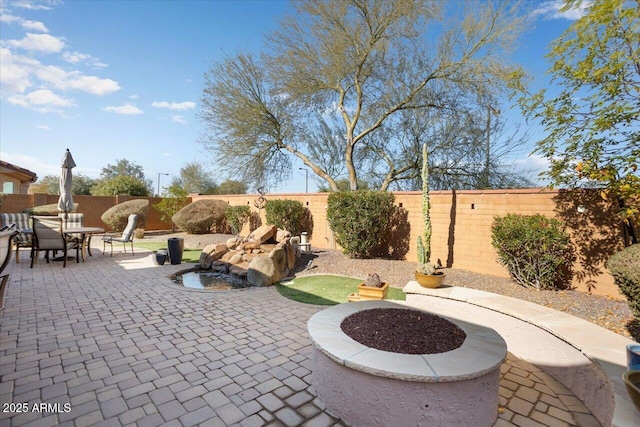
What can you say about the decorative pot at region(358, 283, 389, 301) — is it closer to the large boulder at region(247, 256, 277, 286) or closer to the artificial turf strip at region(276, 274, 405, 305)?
the artificial turf strip at region(276, 274, 405, 305)

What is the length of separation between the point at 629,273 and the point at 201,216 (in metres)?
13.1

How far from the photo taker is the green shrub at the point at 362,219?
24.4 feet

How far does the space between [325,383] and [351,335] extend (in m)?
0.43

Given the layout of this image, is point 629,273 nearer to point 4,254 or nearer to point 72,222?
point 4,254

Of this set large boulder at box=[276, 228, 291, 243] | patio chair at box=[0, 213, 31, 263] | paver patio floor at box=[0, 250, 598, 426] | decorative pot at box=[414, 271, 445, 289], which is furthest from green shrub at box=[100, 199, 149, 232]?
decorative pot at box=[414, 271, 445, 289]

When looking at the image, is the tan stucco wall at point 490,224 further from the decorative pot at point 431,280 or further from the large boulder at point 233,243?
the large boulder at point 233,243

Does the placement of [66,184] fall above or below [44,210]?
above

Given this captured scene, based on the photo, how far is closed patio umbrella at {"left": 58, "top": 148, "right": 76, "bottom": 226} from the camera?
7.68 meters

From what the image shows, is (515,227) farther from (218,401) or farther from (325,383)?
(218,401)

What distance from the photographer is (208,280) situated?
6.52 meters

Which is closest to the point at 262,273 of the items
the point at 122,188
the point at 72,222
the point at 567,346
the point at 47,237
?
the point at 567,346

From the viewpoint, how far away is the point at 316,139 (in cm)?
1326

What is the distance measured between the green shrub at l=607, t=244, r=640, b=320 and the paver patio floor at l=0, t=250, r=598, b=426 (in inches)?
49.7

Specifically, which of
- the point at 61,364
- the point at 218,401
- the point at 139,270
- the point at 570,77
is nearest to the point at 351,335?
the point at 218,401
